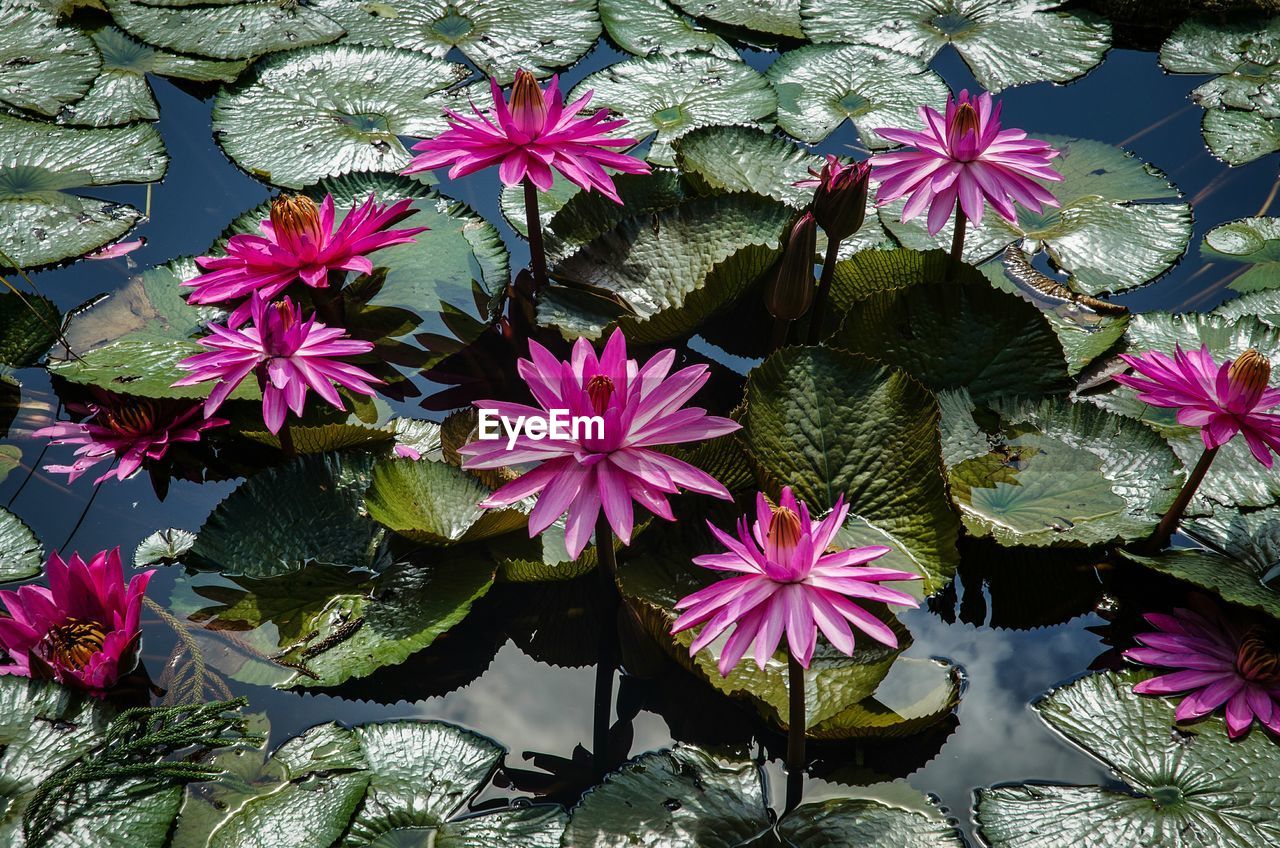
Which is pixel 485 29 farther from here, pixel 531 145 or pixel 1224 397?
pixel 1224 397

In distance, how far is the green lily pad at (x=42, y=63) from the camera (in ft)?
11.0

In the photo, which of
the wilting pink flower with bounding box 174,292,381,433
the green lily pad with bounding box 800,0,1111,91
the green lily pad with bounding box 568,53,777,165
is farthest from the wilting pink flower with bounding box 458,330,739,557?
the green lily pad with bounding box 800,0,1111,91

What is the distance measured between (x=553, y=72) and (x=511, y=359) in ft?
4.68

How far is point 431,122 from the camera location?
3.33 meters

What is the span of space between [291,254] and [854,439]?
129 centimetres

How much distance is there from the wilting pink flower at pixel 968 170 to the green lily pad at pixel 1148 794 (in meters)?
1.07

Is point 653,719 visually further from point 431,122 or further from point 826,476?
point 431,122

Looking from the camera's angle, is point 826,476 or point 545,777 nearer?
point 545,777

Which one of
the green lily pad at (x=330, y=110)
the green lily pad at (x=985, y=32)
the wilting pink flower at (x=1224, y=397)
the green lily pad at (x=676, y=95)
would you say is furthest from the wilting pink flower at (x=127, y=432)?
the green lily pad at (x=985, y=32)

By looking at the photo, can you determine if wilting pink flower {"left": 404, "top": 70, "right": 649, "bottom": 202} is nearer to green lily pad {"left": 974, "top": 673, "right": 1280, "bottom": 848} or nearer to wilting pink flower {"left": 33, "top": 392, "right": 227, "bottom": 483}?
wilting pink flower {"left": 33, "top": 392, "right": 227, "bottom": 483}

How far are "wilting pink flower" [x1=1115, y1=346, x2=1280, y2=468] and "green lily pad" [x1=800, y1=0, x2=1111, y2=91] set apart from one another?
191 centimetres

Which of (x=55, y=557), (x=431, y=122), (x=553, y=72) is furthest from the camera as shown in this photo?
(x=553, y=72)

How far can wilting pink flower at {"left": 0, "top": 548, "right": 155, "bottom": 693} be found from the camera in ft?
6.22

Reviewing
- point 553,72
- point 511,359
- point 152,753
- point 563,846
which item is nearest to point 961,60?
point 553,72
